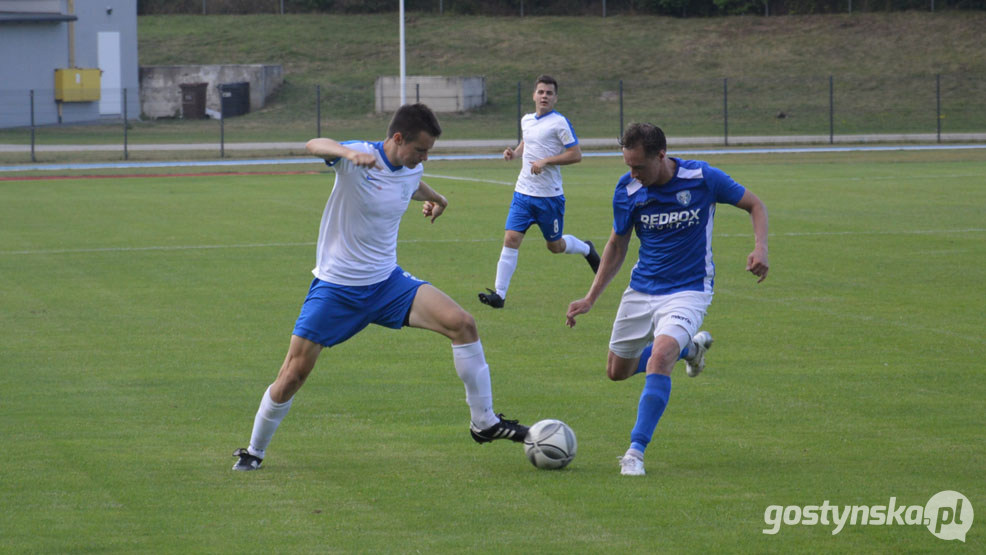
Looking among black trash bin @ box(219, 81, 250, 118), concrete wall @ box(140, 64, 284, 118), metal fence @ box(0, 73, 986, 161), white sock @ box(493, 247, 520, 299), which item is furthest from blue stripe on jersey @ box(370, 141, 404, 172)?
concrete wall @ box(140, 64, 284, 118)

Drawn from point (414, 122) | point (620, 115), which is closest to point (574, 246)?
point (414, 122)

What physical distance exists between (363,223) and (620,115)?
129 feet

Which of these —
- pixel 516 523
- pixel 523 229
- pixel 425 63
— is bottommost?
pixel 516 523

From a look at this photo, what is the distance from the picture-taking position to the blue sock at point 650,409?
678 centimetres

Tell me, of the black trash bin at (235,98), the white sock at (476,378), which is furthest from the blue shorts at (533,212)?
the black trash bin at (235,98)

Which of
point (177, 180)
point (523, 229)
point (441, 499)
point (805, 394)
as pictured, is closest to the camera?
point (441, 499)

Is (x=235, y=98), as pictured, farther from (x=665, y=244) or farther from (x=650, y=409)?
(x=650, y=409)

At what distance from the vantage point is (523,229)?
13641 mm

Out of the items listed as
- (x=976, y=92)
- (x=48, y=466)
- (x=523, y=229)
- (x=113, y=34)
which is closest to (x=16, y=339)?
(x=48, y=466)

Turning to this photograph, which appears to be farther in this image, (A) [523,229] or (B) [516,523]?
(A) [523,229]

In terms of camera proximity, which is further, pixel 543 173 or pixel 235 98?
pixel 235 98

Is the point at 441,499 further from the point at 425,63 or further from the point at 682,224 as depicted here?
the point at 425,63

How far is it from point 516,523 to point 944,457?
265 cm
